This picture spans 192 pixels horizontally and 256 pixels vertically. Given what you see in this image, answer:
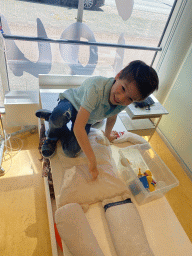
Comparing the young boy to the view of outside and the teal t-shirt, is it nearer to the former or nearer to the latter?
the teal t-shirt

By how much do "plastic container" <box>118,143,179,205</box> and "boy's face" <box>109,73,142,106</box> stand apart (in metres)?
0.37

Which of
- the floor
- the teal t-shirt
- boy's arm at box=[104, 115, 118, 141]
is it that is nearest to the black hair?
the teal t-shirt

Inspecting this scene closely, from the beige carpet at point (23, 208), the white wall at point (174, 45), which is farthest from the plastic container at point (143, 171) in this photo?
the white wall at point (174, 45)

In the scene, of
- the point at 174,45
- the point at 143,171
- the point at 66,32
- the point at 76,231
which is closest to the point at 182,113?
the point at 174,45

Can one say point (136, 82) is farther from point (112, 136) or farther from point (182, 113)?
point (182, 113)

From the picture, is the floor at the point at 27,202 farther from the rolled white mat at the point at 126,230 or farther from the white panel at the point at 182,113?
the rolled white mat at the point at 126,230

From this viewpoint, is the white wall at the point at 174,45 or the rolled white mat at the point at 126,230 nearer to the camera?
the rolled white mat at the point at 126,230

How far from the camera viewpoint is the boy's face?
0.78 metres

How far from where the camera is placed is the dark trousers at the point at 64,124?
100 centimetres

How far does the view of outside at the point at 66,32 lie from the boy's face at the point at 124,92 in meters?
0.99

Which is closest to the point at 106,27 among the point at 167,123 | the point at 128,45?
the point at 128,45

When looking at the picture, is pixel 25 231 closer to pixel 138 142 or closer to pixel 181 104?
pixel 138 142

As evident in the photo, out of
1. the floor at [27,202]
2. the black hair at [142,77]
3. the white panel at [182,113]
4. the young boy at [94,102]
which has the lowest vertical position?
the floor at [27,202]

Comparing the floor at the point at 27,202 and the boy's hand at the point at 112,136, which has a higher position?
the boy's hand at the point at 112,136
